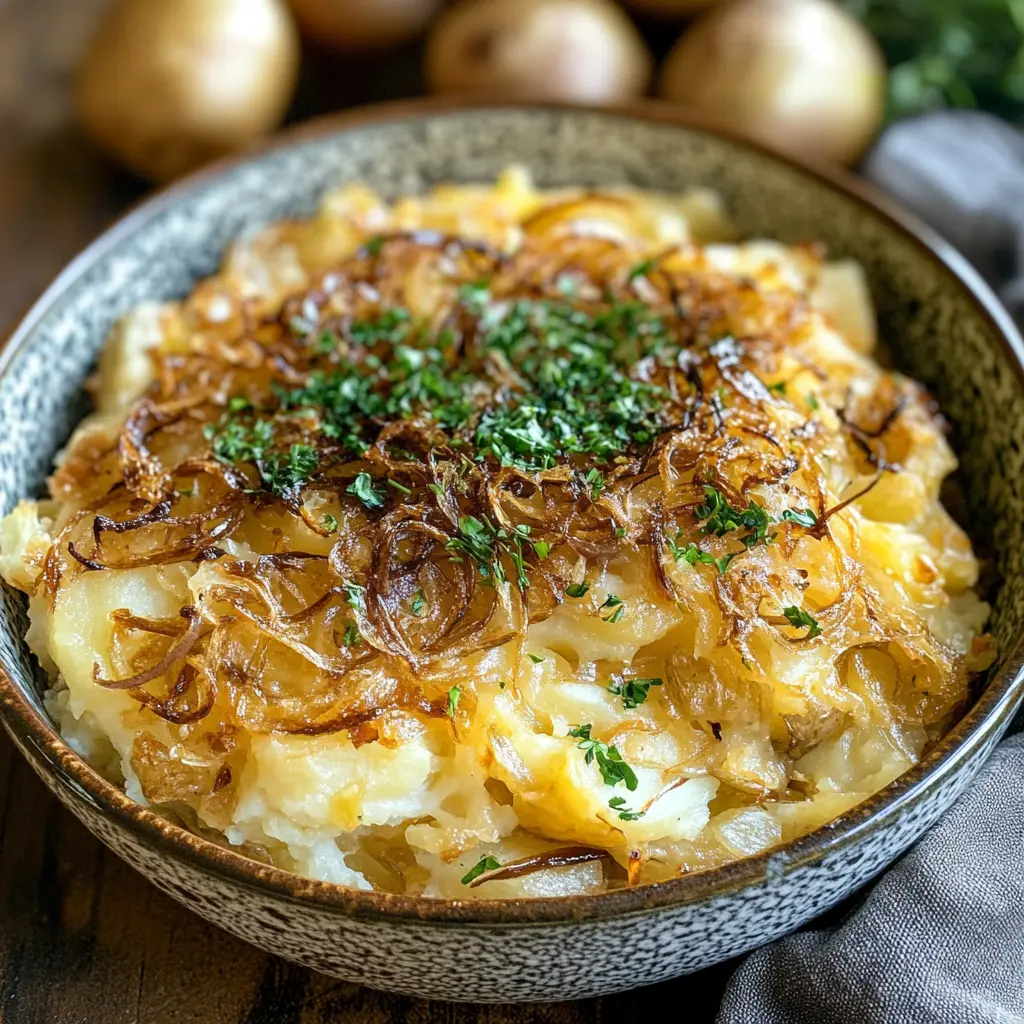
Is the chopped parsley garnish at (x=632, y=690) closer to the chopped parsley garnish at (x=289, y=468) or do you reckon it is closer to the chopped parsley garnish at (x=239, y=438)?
the chopped parsley garnish at (x=289, y=468)

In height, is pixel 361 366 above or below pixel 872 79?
below

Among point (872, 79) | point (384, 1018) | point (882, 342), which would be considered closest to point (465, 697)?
point (384, 1018)

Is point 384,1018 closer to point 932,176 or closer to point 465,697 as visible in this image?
point 465,697

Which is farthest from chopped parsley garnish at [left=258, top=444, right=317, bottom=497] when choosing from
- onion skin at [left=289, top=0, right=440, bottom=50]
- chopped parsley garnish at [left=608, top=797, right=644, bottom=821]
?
onion skin at [left=289, top=0, right=440, bottom=50]

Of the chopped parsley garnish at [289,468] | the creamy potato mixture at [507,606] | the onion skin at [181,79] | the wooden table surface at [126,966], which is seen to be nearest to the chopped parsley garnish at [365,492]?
the creamy potato mixture at [507,606]

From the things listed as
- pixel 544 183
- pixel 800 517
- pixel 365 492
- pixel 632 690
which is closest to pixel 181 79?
pixel 544 183

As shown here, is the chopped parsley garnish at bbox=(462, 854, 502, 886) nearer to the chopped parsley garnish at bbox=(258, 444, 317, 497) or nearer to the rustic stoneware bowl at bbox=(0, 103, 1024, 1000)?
the rustic stoneware bowl at bbox=(0, 103, 1024, 1000)
